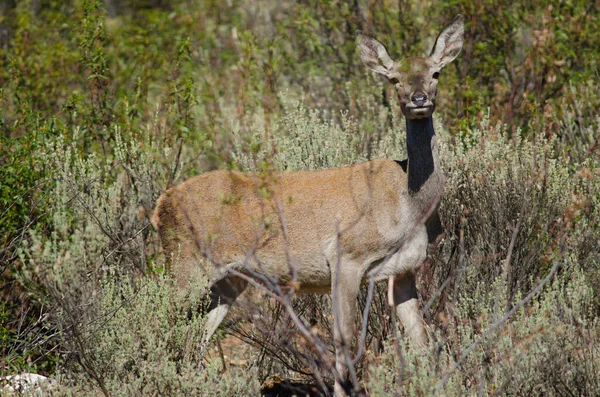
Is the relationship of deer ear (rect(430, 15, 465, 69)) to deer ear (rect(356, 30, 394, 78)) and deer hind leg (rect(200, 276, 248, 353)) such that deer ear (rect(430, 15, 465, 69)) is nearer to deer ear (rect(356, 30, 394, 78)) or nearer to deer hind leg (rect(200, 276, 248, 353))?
deer ear (rect(356, 30, 394, 78))

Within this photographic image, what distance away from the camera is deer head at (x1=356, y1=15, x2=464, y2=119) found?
247 inches

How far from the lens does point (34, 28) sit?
11859 mm

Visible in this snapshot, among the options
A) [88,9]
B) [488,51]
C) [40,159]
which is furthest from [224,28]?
[40,159]

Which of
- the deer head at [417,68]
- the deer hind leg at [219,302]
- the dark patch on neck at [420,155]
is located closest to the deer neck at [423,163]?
the dark patch on neck at [420,155]

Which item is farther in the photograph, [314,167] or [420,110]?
[314,167]

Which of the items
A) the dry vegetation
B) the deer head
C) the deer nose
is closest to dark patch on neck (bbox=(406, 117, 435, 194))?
the deer head

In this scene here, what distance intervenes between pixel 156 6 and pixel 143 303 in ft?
44.3

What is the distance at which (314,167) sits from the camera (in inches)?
315

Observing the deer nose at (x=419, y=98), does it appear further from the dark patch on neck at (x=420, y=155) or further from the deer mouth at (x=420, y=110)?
the dark patch on neck at (x=420, y=155)

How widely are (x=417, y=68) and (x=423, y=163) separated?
0.63 meters

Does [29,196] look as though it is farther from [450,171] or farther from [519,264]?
[519,264]

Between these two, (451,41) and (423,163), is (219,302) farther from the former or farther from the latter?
(451,41)

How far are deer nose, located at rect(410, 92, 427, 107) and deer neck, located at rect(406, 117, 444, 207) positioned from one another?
291mm

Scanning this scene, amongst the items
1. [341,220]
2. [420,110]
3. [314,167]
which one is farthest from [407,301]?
[314,167]
